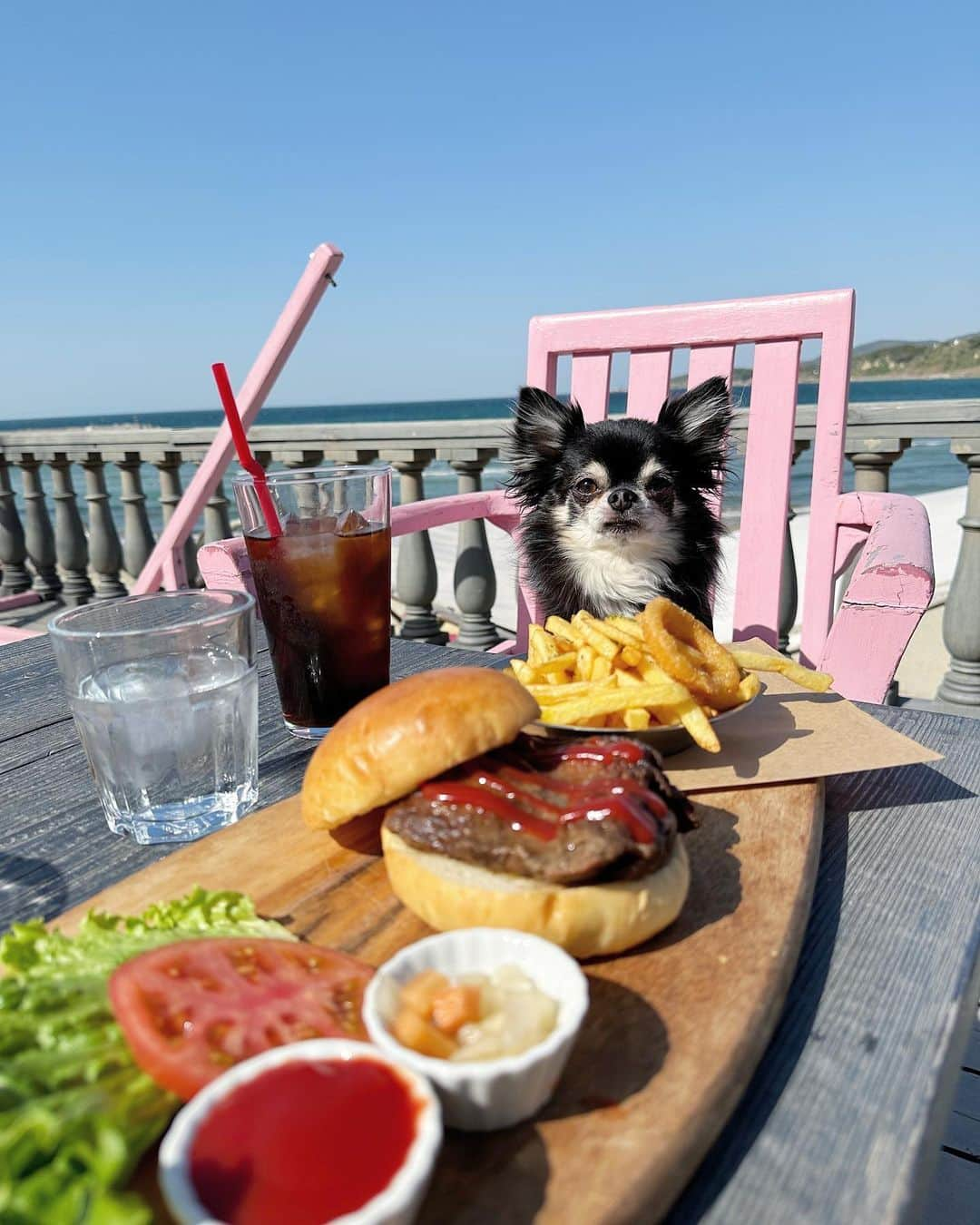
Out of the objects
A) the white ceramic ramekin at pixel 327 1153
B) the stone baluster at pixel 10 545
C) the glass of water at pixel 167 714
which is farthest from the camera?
the stone baluster at pixel 10 545

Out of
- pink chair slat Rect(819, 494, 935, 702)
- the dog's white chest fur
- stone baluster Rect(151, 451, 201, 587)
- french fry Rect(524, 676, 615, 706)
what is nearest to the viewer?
french fry Rect(524, 676, 615, 706)

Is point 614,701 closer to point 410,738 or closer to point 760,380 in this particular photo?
point 410,738

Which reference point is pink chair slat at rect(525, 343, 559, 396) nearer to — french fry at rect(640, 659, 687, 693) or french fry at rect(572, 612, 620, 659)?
french fry at rect(572, 612, 620, 659)

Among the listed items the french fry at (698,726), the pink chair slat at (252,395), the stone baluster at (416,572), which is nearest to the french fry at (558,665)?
the french fry at (698,726)

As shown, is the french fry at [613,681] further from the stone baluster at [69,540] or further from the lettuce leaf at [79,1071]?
the stone baluster at [69,540]

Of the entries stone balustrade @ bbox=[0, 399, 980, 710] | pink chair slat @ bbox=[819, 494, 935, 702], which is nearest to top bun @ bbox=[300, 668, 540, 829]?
pink chair slat @ bbox=[819, 494, 935, 702]

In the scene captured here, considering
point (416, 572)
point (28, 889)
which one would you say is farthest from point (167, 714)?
point (416, 572)
